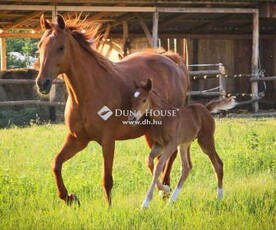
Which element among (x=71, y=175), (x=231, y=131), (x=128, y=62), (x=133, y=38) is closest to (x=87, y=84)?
(x=128, y=62)

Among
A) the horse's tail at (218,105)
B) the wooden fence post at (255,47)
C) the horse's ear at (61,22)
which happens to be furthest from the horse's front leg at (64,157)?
the wooden fence post at (255,47)

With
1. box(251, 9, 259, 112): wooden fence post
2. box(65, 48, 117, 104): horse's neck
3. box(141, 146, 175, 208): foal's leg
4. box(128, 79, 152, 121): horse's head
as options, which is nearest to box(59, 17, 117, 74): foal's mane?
box(65, 48, 117, 104): horse's neck

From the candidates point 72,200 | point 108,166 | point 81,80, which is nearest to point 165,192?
point 108,166

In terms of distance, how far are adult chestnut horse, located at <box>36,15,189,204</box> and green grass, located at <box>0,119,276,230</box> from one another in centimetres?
61

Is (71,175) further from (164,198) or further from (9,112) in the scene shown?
(9,112)

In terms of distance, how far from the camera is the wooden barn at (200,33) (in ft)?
66.4

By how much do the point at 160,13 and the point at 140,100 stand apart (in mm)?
14493

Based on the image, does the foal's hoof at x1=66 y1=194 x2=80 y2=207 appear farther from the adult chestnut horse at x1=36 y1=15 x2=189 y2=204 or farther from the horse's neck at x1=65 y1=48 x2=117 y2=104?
the horse's neck at x1=65 y1=48 x2=117 y2=104

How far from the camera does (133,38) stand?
2480 centimetres

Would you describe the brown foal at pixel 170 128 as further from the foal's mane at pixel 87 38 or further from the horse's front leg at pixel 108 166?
the foal's mane at pixel 87 38

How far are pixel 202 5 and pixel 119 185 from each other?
13.2 m

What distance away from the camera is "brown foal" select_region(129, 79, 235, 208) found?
7.88 metres
